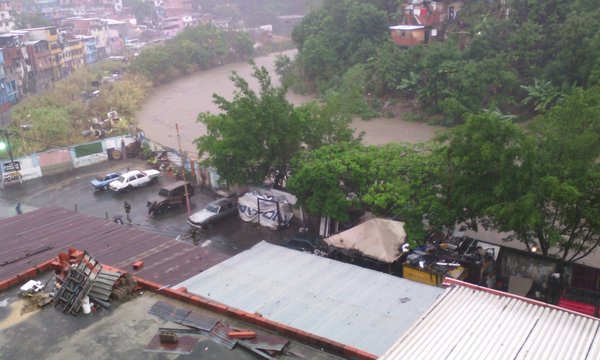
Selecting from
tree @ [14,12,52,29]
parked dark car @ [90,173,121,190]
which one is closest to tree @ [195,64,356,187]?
parked dark car @ [90,173,121,190]

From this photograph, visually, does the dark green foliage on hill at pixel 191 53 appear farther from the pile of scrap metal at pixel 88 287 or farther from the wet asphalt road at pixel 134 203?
the pile of scrap metal at pixel 88 287

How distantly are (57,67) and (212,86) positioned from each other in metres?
18.5

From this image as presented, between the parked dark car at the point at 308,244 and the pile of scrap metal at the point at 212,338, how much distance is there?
339 inches

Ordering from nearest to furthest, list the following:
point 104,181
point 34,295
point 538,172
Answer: point 34,295 → point 538,172 → point 104,181

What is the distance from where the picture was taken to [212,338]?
8.25 metres

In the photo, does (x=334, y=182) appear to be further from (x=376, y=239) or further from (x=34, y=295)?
(x=34, y=295)

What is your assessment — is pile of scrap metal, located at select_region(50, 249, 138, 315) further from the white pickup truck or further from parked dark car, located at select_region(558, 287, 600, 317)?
the white pickup truck

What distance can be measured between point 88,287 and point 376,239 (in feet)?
29.3

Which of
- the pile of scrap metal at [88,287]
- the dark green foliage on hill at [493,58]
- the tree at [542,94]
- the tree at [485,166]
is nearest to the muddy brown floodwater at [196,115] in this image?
the dark green foliage on hill at [493,58]

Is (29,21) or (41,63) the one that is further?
(29,21)

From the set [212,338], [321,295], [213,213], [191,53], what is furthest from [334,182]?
[191,53]

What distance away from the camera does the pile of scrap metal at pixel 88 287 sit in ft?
30.3

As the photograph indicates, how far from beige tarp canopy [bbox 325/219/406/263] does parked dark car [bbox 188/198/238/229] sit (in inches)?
236

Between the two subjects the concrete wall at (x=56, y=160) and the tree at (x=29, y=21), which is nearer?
the concrete wall at (x=56, y=160)
